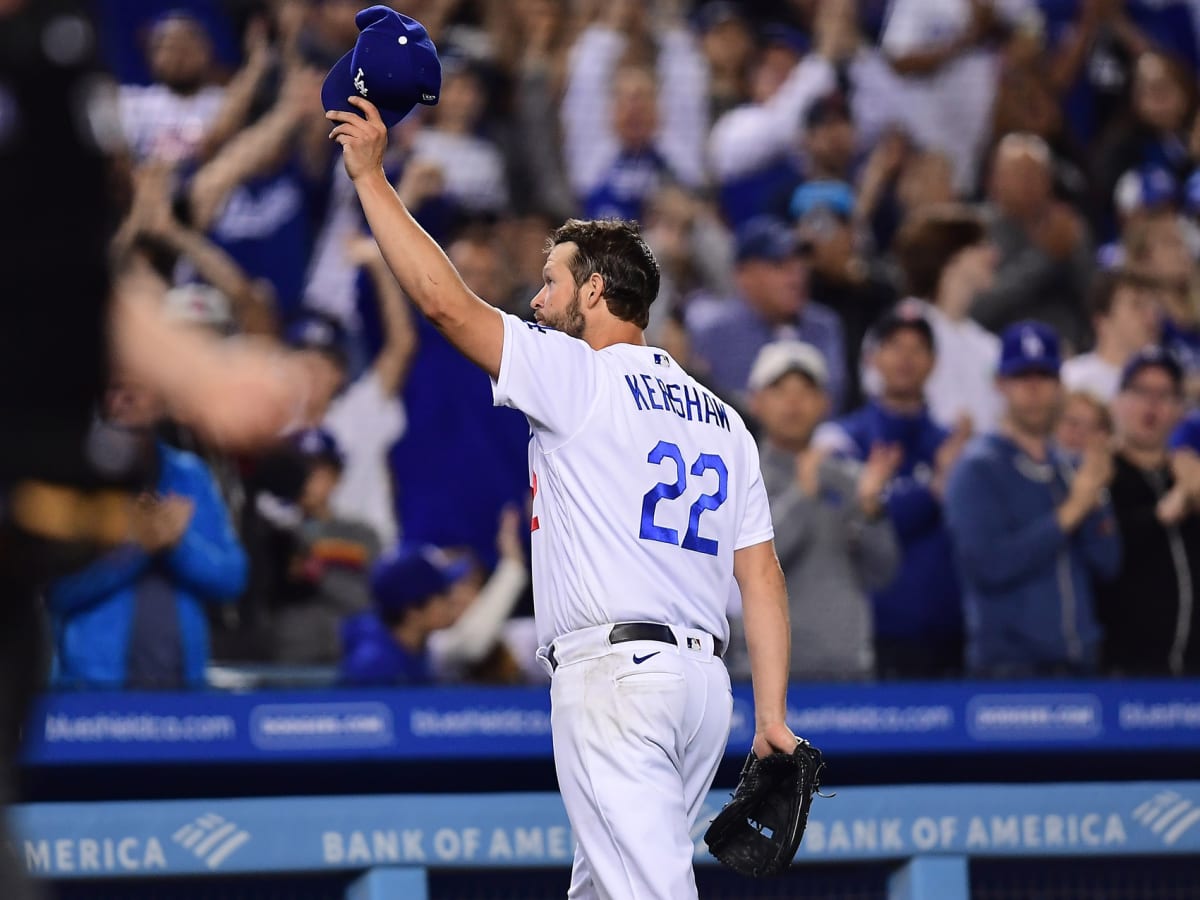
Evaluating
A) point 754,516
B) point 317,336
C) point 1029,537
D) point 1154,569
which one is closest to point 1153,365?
point 1154,569

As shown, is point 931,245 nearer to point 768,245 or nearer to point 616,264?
point 768,245

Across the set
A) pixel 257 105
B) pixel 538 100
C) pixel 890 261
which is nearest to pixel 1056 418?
pixel 890 261

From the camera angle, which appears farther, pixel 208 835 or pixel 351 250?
pixel 351 250

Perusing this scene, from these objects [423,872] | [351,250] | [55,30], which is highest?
[351,250]

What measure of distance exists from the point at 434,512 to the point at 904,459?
1757 millimetres

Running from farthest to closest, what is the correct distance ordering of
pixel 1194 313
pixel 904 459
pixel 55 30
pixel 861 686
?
pixel 1194 313 < pixel 904 459 < pixel 861 686 < pixel 55 30

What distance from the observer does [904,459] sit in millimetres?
6902

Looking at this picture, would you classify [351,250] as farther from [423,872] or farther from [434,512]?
[423,872]

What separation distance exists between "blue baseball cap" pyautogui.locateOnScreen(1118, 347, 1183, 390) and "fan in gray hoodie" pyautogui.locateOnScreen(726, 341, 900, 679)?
4.35ft

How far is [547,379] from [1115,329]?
448 centimetres

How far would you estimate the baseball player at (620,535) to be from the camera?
389cm

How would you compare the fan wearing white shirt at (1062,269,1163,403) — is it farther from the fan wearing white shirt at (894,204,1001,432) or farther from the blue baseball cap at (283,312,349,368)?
the blue baseball cap at (283,312,349,368)

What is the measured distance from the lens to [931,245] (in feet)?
25.5

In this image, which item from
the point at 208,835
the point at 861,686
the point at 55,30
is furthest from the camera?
the point at 861,686
